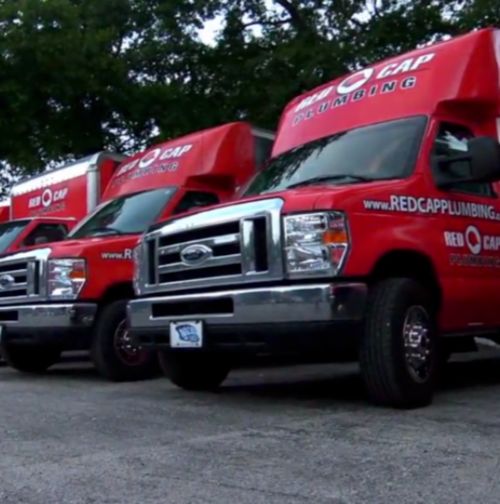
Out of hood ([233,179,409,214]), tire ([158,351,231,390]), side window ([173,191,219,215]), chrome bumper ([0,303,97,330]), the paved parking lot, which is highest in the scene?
side window ([173,191,219,215])

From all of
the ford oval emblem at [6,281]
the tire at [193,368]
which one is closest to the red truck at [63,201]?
the ford oval emblem at [6,281]

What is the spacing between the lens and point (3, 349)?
10305 mm

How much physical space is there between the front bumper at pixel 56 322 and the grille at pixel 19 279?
0.20m

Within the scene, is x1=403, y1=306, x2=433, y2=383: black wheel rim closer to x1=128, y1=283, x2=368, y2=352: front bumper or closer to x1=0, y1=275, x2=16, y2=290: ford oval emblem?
x1=128, y1=283, x2=368, y2=352: front bumper

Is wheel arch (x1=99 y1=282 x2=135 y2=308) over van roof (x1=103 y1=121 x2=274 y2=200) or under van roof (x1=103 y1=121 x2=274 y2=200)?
under

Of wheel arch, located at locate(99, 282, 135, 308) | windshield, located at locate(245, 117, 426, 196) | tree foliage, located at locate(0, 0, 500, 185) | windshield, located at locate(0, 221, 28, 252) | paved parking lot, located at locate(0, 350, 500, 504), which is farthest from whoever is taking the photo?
tree foliage, located at locate(0, 0, 500, 185)

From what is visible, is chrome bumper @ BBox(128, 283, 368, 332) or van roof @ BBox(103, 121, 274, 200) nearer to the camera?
chrome bumper @ BBox(128, 283, 368, 332)

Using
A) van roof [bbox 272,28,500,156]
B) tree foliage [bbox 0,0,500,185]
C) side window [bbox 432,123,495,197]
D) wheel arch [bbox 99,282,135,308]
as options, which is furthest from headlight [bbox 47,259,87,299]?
tree foliage [bbox 0,0,500,185]

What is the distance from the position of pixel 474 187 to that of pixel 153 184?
13.2ft

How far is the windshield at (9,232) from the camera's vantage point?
12.3 metres

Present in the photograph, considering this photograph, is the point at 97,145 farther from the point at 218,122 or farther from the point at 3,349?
the point at 3,349

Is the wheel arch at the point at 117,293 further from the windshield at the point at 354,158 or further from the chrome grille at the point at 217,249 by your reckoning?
the windshield at the point at 354,158

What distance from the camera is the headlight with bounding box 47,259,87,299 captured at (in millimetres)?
9312

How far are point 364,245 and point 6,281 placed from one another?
14.6 feet
